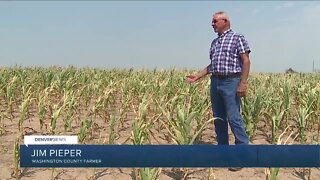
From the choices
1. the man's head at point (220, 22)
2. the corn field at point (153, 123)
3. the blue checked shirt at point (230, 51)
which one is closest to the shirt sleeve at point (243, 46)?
the blue checked shirt at point (230, 51)

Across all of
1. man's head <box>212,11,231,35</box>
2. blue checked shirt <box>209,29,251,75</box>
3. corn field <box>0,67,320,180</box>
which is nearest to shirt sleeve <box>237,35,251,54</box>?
blue checked shirt <box>209,29,251,75</box>

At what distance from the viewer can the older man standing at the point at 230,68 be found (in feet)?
13.7

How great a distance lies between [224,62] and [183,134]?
98 centimetres

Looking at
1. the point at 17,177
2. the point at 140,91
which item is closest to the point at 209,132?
the point at 140,91

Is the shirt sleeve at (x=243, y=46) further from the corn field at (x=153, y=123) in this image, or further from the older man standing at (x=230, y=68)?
the corn field at (x=153, y=123)

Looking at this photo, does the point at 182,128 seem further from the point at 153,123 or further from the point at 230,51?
the point at 230,51

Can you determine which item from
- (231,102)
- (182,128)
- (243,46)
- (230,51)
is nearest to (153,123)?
(182,128)

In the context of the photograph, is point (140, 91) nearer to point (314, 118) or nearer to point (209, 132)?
point (209, 132)

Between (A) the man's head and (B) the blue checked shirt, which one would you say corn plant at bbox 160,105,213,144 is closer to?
(B) the blue checked shirt

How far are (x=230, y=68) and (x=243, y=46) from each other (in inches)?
11.2

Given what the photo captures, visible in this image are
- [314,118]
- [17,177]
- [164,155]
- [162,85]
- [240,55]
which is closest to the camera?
[164,155]

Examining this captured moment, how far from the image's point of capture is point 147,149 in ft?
8.88

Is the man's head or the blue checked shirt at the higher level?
the man's head

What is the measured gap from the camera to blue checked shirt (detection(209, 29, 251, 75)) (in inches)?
164
